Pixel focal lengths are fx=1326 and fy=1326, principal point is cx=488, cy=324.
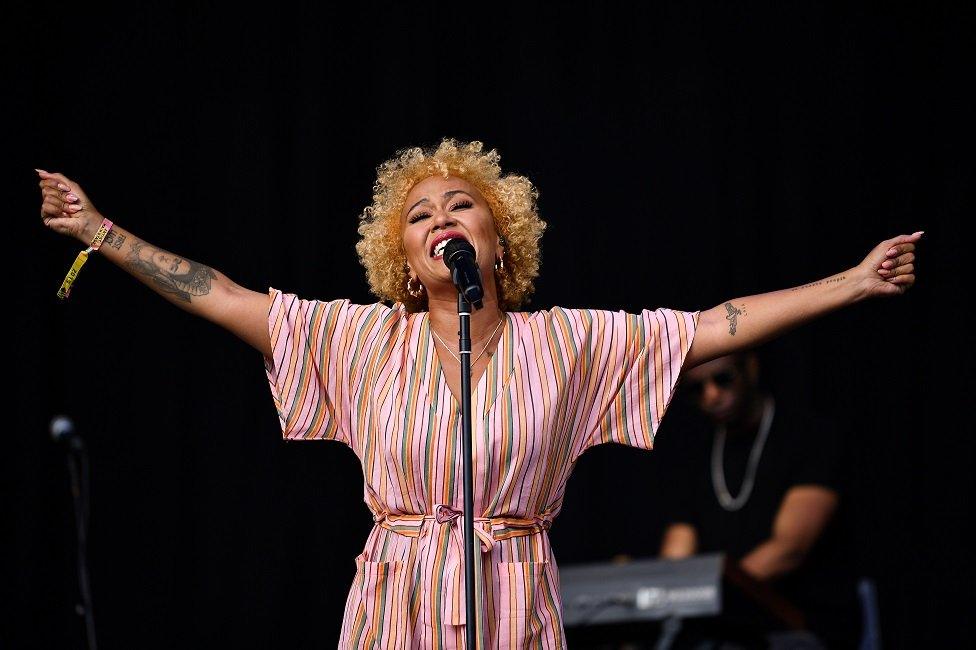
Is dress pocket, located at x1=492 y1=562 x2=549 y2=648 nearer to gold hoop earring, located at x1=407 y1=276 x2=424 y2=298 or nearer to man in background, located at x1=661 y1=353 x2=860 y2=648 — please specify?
gold hoop earring, located at x1=407 y1=276 x2=424 y2=298

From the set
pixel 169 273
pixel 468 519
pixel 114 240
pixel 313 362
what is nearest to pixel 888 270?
pixel 468 519

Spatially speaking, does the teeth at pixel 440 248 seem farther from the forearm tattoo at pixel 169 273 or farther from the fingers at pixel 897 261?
the fingers at pixel 897 261

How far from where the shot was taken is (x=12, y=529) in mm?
4520

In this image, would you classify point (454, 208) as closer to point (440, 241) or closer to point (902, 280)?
point (440, 241)

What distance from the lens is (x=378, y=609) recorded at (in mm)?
2555

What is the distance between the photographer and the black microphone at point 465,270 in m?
2.37

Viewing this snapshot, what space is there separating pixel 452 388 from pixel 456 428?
125 mm

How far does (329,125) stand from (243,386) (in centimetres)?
101

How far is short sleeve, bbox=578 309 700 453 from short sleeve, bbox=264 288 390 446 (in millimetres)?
472

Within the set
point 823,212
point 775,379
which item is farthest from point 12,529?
point 823,212

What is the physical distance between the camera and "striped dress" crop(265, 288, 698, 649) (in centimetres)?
253

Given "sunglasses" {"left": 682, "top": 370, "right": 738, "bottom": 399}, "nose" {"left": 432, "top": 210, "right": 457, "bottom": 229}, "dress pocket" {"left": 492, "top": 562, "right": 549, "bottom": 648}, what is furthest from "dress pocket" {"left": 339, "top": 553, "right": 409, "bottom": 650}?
"sunglasses" {"left": 682, "top": 370, "right": 738, "bottom": 399}

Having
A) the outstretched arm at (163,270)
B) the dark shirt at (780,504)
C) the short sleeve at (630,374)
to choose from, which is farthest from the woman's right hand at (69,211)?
the dark shirt at (780,504)

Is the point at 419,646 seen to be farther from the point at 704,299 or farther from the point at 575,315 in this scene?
the point at 704,299
